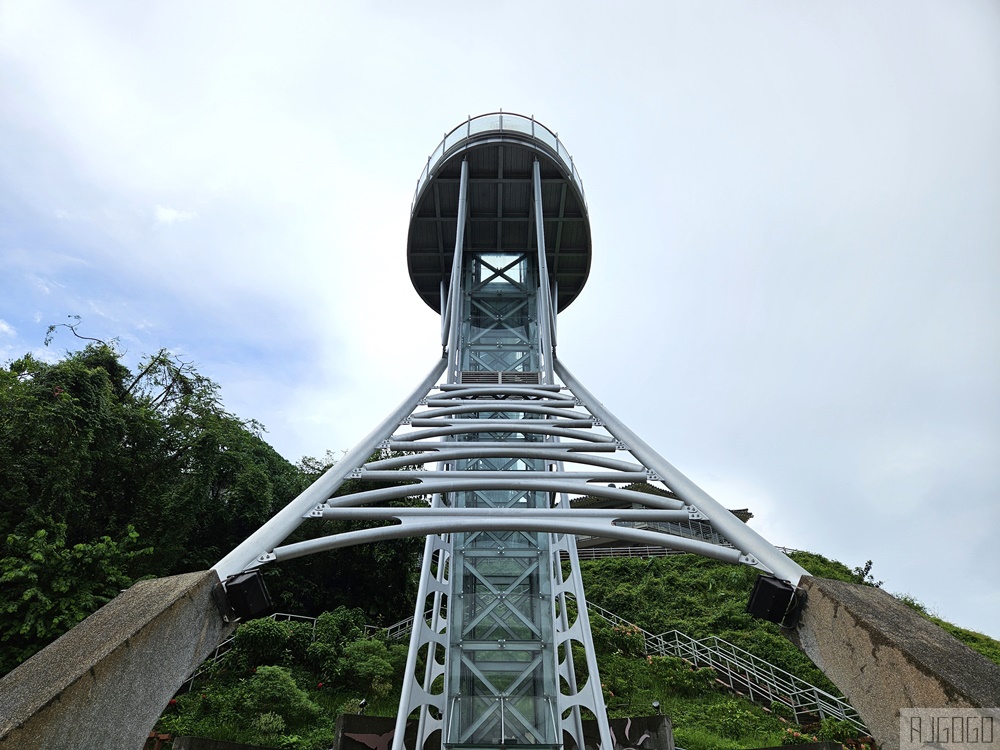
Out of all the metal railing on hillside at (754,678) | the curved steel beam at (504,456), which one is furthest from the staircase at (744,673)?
the curved steel beam at (504,456)

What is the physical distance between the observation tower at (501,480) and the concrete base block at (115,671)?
39 cm

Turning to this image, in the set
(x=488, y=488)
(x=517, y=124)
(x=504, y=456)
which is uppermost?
(x=517, y=124)

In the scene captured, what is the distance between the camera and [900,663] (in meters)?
2.82

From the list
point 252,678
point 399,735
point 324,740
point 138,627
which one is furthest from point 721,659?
point 138,627

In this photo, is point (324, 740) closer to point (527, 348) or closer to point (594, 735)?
point (594, 735)

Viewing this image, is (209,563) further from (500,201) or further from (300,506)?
(300,506)

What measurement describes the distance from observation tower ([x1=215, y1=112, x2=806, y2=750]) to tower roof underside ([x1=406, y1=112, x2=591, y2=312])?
31 mm

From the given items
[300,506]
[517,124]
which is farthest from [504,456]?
[517,124]

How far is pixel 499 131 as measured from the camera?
1054 centimetres

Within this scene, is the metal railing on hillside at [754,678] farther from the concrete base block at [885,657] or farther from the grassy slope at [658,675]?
the concrete base block at [885,657]

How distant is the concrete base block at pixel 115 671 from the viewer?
96.9 inches

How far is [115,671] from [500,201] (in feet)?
33.1

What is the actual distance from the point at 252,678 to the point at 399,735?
813cm

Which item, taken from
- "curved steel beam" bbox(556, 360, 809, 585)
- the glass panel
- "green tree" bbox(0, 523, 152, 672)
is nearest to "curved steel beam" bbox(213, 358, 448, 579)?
"curved steel beam" bbox(556, 360, 809, 585)
